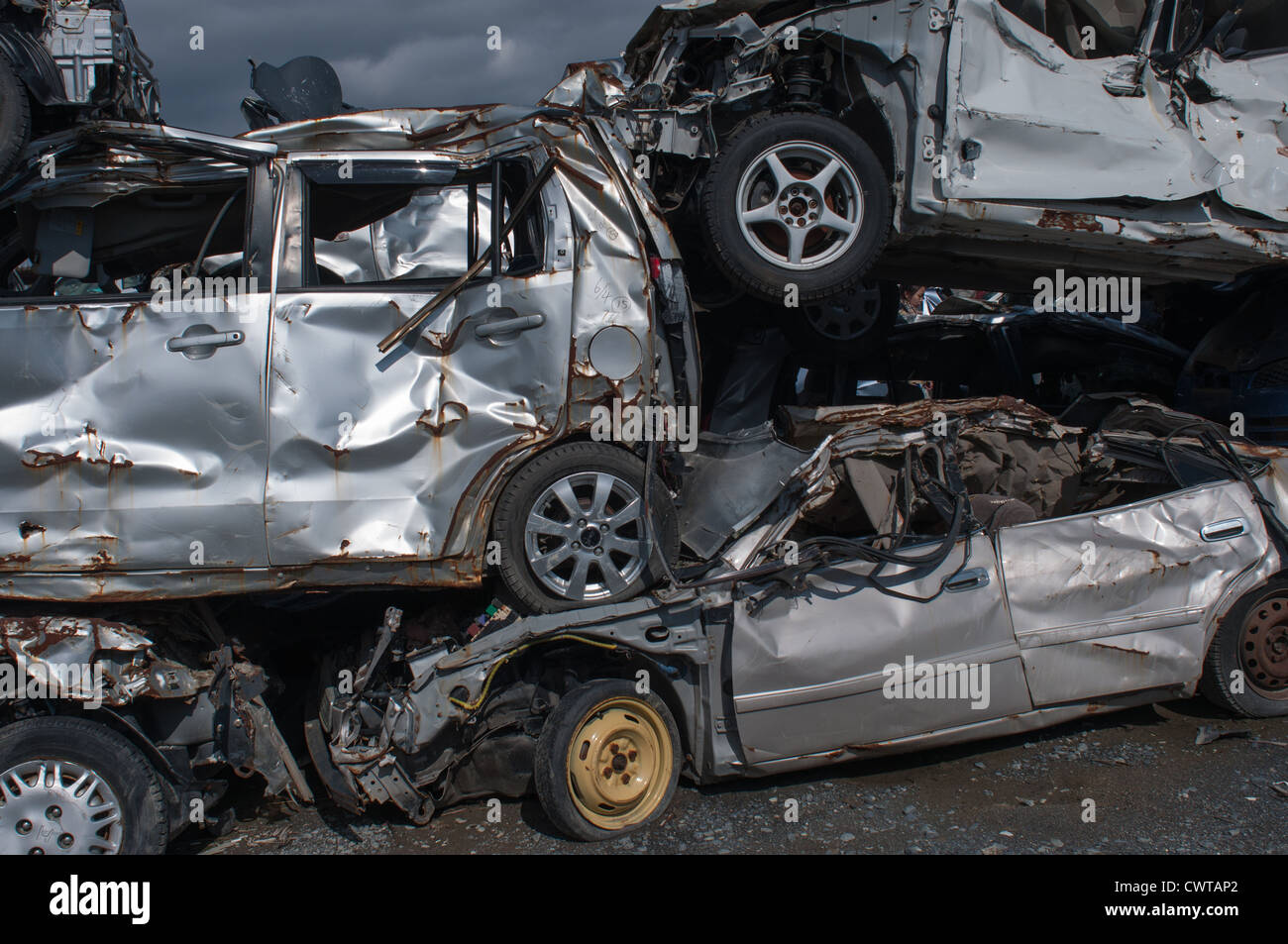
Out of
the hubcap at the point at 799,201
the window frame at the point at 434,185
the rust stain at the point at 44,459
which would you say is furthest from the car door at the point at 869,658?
the rust stain at the point at 44,459

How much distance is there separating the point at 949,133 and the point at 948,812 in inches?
126

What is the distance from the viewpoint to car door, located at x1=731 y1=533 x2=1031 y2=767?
3938 mm

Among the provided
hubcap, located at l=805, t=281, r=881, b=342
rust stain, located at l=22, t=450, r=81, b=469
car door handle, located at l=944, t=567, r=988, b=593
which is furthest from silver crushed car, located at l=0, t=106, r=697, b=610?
hubcap, located at l=805, t=281, r=881, b=342

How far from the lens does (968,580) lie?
4125 mm

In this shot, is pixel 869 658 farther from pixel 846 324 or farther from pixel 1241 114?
pixel 1241 114

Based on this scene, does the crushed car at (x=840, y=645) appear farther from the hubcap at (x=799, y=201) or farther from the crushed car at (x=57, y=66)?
the crushed car at (x=57, y=66)

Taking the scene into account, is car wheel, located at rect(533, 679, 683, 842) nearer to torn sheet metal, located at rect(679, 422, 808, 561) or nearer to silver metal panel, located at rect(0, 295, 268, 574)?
torn sheet metal, located at rect(679, 422, 808, 561)

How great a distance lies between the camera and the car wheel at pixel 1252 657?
14.9 ft

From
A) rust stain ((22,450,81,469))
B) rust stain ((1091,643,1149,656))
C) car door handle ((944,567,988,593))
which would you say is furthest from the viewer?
rust stain ((1091,643,1149,656))

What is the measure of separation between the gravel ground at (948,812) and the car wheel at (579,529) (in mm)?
964

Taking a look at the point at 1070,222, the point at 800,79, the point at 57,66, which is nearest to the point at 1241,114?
the point at 1070,222

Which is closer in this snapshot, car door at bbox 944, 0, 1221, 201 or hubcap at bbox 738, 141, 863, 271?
hubcap at bbox 738, 141, 863, 271

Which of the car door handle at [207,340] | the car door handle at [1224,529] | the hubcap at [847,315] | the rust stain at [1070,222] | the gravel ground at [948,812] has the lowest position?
the gravel ground at [948,812]

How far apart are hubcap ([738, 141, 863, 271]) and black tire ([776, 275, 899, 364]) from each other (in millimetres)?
1294
